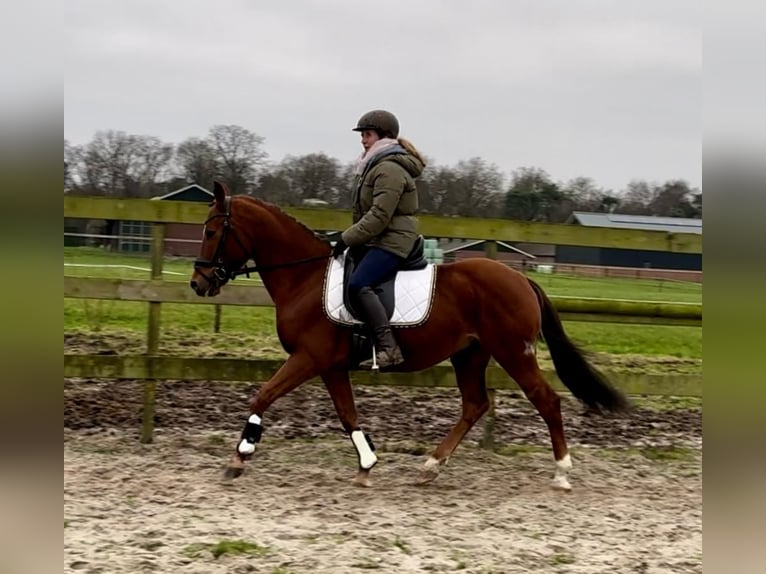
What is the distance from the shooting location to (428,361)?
5.22m

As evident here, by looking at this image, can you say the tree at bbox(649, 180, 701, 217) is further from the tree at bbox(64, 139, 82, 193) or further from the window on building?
the window on building

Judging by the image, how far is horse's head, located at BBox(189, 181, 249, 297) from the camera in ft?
16.9

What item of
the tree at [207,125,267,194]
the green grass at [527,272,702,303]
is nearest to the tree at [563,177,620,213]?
the green grass at [527,272,702,303]

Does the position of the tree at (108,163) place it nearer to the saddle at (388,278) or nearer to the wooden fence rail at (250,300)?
the wooden fence rail at (250,300)

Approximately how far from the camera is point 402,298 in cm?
509

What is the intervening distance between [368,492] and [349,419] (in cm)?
52

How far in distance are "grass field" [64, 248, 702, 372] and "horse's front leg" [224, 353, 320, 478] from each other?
2.37 metres

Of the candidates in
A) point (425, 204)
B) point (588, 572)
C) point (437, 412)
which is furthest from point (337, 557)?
point (425, 204)

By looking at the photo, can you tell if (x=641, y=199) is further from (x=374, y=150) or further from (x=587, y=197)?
(x=587, y=197)

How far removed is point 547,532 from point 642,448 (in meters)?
2.28

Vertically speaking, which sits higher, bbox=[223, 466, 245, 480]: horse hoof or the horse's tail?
the horse's tail

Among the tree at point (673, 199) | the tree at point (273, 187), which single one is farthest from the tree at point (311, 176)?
the tree at point (673, 199)
